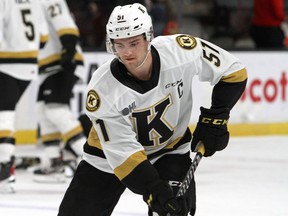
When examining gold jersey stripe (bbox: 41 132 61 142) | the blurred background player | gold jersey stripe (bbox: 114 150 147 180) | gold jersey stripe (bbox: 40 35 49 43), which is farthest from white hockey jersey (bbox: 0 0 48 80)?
gold jersey stripe (bbox: 114 150 147 180)

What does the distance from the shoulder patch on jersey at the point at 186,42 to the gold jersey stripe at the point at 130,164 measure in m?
0.47

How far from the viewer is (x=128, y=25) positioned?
3.65 m

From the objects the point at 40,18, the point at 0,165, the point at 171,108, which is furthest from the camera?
the point at 40,18

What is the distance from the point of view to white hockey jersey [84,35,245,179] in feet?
12.2

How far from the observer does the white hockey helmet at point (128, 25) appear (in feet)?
12.0

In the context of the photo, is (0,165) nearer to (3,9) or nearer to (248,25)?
(3,9)

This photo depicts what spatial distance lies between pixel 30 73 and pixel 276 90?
3602 millimetres

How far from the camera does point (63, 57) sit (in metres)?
6.60

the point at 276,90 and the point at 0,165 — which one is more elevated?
the point at 0,165

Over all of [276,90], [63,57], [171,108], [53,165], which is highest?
[171,108]

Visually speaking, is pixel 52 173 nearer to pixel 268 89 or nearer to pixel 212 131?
pixel 212 131

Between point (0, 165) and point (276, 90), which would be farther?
point (276, 90)

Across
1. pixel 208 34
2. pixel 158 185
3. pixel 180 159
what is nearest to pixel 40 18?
pixel 180 159

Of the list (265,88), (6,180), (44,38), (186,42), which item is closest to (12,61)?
(44,38)
